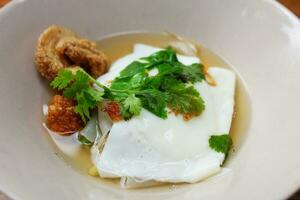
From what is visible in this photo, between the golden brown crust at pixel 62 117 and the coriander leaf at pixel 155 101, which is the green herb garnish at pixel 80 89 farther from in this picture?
the coriander leaf at pixel 155 101

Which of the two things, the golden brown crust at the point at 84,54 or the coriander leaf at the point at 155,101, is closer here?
the coriander leaf at the point at 155,101

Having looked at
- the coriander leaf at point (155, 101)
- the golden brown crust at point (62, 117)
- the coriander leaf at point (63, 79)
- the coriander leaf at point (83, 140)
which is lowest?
the coriander leaf at point (83, 140)

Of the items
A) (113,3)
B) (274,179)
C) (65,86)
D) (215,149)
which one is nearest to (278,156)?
(274,179)

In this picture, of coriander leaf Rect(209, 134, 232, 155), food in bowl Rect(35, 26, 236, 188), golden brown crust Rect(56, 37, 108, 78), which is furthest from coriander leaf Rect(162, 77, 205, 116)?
golden brown crust Rect(56, 37, 108, 78)

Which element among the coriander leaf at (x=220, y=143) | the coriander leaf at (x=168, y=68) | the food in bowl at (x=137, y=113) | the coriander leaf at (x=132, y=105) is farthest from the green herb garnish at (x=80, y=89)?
the coriander leaf at (x=220, y=143)

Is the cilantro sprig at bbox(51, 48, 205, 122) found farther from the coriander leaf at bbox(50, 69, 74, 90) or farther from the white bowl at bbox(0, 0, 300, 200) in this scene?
the white bowl at bbox(0, 0, 300, 200)

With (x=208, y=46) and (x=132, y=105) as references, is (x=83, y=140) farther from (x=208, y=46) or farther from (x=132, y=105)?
(x=208, y=46)

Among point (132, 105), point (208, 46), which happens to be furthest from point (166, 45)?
point (132, 105)

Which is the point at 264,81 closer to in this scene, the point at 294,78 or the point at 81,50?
the point at 294,78
